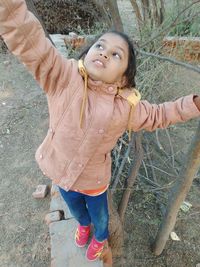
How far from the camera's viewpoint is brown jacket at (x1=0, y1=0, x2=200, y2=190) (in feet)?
4.15

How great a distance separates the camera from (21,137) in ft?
11.3

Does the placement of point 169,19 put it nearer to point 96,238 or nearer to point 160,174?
point 160,174

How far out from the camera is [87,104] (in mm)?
1370

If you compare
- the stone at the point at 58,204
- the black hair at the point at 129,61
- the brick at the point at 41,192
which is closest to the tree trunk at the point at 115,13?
the black hair at the point at 129,61

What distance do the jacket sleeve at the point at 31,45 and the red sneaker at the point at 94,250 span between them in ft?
3.21

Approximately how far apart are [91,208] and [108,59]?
78cm

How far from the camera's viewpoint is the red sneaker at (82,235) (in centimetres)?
194

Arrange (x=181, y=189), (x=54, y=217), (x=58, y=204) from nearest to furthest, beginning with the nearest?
(x=181, y=189) < (x=54, y=217) < (x=58, y=204)

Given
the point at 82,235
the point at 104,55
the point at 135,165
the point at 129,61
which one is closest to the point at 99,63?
the point at 104,55

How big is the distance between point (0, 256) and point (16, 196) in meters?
0.56

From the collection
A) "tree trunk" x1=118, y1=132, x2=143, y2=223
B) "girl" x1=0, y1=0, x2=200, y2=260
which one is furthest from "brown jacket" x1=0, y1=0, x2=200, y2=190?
"tree trunk" x1=118, y1=132, x2=143, y2=223

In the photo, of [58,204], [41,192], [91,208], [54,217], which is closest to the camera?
[91,208]

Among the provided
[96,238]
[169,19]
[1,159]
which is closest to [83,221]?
[96,238]

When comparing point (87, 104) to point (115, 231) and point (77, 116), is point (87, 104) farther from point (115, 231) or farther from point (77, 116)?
point (115, 231)
